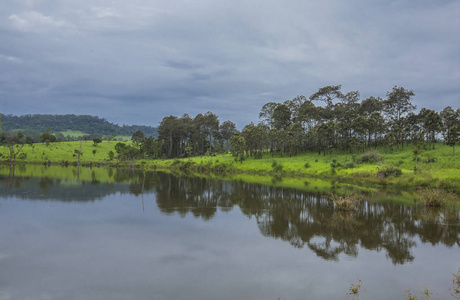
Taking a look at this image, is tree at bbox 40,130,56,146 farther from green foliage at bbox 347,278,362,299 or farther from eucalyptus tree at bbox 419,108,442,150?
green foliage at bbox 347,278,362,299

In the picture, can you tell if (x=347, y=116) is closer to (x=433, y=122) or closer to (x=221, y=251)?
(x=433, y=122)

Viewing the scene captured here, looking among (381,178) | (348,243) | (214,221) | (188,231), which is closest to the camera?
(348,243)

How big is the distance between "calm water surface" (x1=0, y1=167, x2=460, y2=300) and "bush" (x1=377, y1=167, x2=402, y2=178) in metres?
17.5

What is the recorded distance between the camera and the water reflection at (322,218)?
15844 millimetres

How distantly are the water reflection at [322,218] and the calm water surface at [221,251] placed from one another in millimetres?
112

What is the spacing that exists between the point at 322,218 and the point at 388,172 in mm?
26638

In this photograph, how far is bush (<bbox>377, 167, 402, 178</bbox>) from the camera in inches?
1634

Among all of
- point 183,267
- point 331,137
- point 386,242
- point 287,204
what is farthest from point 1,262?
point 331,137

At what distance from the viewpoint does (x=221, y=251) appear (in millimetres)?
14461

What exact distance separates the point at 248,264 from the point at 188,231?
5930 millimetres

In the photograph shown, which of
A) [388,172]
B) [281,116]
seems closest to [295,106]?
[281,116]

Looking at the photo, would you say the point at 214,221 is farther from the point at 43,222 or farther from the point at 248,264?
the point at 43,222

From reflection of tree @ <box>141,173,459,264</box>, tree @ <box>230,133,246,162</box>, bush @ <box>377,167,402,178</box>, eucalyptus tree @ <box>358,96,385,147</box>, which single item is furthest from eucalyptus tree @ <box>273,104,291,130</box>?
reflection of tree @ <box>141,173,459,264</box>

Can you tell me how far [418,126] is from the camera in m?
70.7
